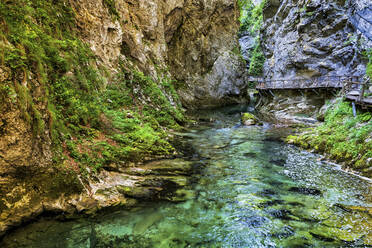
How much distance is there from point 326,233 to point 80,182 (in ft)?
16.5

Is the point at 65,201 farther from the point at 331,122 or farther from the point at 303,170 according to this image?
the point at 331,122

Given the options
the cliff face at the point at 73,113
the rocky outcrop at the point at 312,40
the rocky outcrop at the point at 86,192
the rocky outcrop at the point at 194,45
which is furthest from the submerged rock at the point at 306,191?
the rocky outcrop at the point at 312,40

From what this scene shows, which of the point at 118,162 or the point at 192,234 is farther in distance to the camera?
the point at 118,162

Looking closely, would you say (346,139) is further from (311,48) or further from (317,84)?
(311,48)

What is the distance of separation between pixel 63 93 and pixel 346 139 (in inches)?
420

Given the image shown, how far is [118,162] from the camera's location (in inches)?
234

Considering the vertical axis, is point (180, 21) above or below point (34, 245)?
above

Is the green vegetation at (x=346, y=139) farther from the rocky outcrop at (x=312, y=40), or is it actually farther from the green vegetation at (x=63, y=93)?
the rocky outcrop at (x=312, y=40)

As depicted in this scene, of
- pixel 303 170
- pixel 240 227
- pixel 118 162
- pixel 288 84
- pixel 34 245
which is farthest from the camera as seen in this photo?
pixel 288 84

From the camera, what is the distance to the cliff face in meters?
3.55

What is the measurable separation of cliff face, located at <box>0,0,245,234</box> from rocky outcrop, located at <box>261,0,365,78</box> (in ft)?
58.1

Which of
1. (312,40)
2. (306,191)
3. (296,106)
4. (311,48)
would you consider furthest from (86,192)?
(312,40)

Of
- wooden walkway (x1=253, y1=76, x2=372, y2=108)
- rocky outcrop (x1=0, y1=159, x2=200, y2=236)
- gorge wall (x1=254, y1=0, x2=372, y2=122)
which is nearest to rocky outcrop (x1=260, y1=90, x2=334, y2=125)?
gorge wall (x1=254, y1=0, x2=372, y2=122)

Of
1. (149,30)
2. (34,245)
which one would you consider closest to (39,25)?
(34,245)
